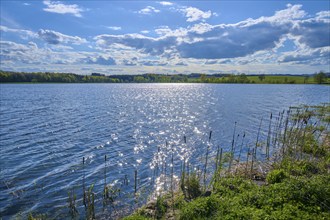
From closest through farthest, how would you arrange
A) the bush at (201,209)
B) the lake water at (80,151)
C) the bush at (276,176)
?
the bush at (201,209) → the bush at (276,176) → the lake water at (80,151)

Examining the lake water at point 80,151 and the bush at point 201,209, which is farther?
the lake water at point 80,151

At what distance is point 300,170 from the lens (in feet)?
49.8

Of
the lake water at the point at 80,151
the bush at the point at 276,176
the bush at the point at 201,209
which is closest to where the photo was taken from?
the bush at the point at 201,209

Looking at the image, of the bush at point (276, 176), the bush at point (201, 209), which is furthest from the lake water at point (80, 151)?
the bush at point (276, 176)

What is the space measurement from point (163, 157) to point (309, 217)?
14260mm

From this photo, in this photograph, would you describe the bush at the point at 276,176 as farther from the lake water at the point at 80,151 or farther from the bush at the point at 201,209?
the lake water at the point at 80,151

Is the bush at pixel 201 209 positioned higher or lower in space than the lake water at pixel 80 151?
higher

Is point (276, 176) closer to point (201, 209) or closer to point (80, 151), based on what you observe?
point (201, 209)

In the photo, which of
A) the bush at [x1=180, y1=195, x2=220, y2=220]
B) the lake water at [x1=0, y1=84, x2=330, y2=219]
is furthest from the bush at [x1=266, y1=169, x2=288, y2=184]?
the lake water at [x1=0, y1=84, x2=330, y2=219]

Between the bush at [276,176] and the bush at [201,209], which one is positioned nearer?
the bush at [201,209]

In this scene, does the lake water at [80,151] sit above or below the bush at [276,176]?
below

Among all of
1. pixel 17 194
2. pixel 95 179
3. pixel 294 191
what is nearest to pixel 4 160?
pixel 17 194

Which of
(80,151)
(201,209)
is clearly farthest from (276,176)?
(80,151)

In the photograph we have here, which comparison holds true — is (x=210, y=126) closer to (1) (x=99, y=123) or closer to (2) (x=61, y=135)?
(1) (x=99, y=123)
